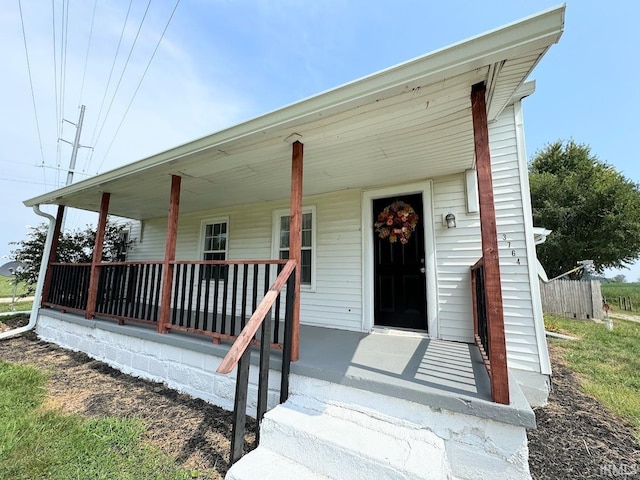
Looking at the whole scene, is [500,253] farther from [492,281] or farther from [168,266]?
[168,266]

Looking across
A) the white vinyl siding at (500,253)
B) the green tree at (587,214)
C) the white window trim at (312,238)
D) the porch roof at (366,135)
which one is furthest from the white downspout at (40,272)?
the green tree at (587,214)

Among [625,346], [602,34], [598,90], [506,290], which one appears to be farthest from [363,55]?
[598,90]

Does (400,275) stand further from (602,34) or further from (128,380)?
(602,34)

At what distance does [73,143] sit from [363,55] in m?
13.7

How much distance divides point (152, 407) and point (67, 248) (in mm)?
6908

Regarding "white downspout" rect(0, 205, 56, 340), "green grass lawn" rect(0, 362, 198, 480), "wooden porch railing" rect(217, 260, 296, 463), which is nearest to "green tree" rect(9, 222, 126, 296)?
"white downspout" rect(0, 205, 56, 340)

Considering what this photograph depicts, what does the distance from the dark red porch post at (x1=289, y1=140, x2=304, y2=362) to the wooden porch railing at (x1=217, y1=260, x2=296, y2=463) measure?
0.23ft

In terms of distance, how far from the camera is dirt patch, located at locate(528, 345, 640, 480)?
2021 mm

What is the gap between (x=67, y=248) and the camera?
7406mm

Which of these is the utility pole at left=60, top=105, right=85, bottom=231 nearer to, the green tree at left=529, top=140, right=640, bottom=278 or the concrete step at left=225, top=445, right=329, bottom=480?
the concrete step at left=225, top=445, right=329, bottom=480

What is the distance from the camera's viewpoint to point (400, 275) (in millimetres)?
4004

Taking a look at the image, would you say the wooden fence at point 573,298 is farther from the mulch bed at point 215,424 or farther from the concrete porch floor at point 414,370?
the concrete porch floor at point 414,370

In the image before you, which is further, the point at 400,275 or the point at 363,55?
the point at 363,55

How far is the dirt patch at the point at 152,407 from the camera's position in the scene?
212cm
